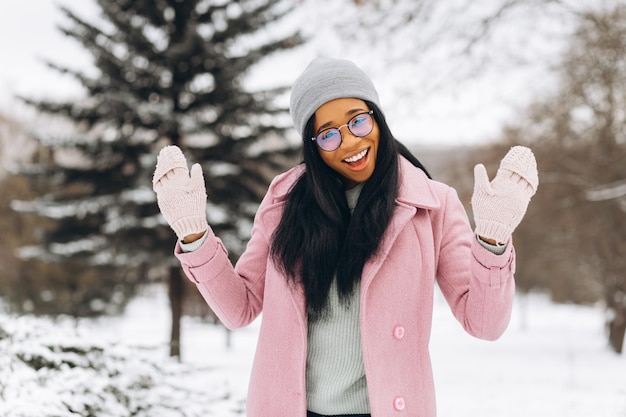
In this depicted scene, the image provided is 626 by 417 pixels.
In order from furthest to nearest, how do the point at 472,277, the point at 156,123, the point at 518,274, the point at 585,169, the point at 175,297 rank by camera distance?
the point at 518,274 → the point at 585,169 → the point at 175,297 → the point at 156,123 → the point at 472,277

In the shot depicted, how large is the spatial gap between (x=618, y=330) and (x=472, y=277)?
18.9 m

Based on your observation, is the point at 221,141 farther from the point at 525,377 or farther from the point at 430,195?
the point at 430,195

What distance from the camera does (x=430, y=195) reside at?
1.77 metres

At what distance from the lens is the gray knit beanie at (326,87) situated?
179cm

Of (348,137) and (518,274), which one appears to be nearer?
(348,137)

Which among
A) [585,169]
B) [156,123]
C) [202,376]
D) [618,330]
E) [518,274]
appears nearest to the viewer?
[202,376]

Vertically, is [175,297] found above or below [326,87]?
above

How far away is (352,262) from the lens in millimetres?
1669

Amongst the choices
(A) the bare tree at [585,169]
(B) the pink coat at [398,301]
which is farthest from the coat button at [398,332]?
(A) the bare tree at [585,169]

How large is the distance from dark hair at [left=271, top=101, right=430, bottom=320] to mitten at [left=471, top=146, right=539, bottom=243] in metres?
0.26

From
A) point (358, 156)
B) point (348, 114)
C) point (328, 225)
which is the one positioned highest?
point (348, 114)

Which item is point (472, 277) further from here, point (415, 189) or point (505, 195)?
point (415, 189)

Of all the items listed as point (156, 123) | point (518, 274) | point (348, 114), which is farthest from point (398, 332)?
point (518, 274)

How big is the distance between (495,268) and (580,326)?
106 ft
